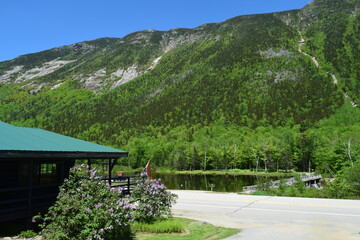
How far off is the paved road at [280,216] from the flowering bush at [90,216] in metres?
4.20

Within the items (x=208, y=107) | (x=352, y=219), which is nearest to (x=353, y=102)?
(x=208, y=107)

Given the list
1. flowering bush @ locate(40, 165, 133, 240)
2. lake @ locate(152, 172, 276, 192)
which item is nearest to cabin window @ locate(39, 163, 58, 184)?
flowering bush @ locate(40, 165, 133, 240)

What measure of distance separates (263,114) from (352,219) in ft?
449

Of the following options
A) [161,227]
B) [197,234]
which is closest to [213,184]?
[161,227]

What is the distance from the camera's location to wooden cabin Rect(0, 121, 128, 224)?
10.6 metres

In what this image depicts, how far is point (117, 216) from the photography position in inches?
347

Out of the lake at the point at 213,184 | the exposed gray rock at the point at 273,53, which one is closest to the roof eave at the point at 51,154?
the lake at the point at 213,184

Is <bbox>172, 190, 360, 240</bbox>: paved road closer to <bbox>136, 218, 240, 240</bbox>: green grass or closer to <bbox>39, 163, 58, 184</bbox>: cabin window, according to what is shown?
<bbox>136, 218, 240, 240</bbox>: green grass

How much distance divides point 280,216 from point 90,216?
9297 millimetres

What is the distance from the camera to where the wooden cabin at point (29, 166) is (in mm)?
10594

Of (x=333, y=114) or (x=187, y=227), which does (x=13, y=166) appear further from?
(x=333, y=114)

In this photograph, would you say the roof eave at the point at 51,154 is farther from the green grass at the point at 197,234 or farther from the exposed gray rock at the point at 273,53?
the exposed gray rock at the point at 273,53

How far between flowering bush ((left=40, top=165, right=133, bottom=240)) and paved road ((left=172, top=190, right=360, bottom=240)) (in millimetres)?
4203

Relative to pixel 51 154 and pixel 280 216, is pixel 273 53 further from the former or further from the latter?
pixel 51 154
